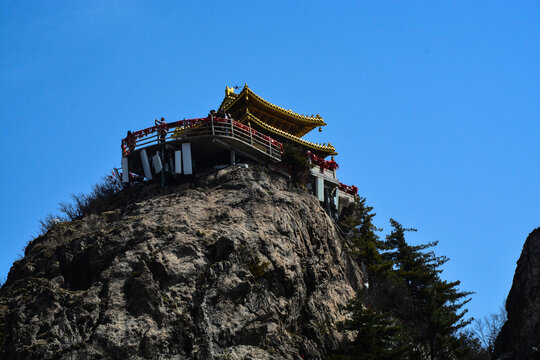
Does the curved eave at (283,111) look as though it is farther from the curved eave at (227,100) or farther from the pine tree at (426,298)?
the pine tree at (426,298)

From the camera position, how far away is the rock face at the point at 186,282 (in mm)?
28688

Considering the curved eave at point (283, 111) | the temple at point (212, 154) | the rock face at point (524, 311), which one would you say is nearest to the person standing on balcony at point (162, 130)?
the temple at point (212, 154)

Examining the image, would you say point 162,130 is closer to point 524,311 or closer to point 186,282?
point 186,282

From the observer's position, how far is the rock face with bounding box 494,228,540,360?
3161 centimetres

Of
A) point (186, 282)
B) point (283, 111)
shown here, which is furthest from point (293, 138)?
point (186, 282)

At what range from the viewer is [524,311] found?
33.4m

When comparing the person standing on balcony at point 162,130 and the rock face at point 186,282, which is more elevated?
the person standing on balcony at point 162,130

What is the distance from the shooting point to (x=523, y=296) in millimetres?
34250

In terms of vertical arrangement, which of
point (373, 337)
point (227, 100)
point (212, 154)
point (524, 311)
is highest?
point (227, 100)

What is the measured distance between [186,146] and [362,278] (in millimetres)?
13161

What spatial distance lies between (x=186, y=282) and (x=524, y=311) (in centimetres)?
1643

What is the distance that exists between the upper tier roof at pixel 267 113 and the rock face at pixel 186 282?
11.0 meters

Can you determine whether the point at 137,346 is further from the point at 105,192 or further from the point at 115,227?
the point at 105,192

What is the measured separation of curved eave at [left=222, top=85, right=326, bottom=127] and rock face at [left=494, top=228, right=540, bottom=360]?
2104 centimetres
